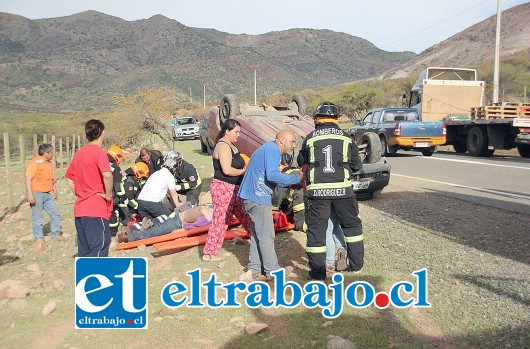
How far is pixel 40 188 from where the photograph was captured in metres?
7.86

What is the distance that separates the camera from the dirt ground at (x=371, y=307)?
11.7 ft

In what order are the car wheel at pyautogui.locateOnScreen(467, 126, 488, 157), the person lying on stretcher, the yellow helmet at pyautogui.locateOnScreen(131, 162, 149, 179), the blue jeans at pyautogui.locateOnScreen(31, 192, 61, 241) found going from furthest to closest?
the car wheel at pyautogui.locateOnScreen(467, 126, 488, 157), the yellow helmet at pyautogui.locateOnScreen(131, 162, 149, 179), the blue jeans at pyautogui.locateOnScreen(31, 192, 61, 241), the person lying on stretcher

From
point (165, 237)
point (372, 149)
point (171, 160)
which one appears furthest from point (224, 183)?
→ point (372, 149)

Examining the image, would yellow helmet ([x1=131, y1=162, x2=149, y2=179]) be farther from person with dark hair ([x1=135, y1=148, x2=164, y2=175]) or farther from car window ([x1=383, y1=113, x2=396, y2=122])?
car window ([x1=383, y1=113, x2=396, y2=122])

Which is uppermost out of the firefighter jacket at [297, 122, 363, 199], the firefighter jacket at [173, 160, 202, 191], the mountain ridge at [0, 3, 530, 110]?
the mountain ridge at [0, 3, 530, 110]

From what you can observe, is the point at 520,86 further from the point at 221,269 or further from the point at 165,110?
the point at 221,269

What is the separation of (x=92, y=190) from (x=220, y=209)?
1.56 metres

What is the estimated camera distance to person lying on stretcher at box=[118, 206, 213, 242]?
6.83 metres

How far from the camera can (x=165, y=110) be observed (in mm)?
33500

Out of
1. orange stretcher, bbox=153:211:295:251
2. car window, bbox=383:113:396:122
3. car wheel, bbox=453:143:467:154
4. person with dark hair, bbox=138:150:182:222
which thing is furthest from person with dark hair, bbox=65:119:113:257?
car wheel, bbox=453:143:467:154

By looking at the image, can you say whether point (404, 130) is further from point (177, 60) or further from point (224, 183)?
point (177, 60)

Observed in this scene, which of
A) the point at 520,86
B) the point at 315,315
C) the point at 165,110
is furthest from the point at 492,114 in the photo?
the point at 520,86

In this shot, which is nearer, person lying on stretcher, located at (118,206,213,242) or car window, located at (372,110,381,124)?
person lying on stretcher, located at (118,206,213,242)

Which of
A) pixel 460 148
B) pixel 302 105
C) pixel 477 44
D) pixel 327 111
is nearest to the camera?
pixel 327 111
